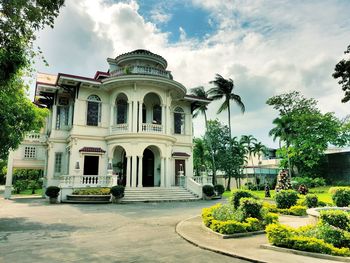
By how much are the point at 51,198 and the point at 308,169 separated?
34.1 metres

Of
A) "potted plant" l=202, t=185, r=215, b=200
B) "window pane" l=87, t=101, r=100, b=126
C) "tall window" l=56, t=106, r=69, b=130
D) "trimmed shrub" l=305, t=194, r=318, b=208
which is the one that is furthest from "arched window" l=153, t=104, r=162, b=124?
"trimmed shrub" l=305, t=194, r=318, b=208

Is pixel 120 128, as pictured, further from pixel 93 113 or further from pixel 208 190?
pixel 208 190

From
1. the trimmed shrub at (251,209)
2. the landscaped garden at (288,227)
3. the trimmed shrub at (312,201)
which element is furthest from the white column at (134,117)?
the trimmed shrub at (251,209)

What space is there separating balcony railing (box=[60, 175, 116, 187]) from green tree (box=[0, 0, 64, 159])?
725 centimetres

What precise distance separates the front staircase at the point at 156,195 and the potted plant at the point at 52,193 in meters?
4.51

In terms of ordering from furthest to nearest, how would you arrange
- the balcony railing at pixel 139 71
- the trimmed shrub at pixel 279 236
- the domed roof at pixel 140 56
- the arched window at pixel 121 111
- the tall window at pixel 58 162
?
1. the domed roof at pixel 140 56
2. the arched window at pixel 121 111
3. the tall window at pixel 58 162
4. the balcony railing at pixel 139 71
5. the trimmed shrub at pixel 279 236

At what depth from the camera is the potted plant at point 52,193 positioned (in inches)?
732

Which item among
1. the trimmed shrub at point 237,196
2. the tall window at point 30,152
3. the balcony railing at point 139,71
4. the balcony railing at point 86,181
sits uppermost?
the balcony railing at point 139,71

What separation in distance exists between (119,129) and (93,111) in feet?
9.19

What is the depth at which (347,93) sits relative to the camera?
76.8 feet

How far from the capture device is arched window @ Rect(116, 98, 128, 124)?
79.3ft

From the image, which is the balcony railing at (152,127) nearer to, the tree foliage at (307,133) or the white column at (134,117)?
the white column at (134,117)

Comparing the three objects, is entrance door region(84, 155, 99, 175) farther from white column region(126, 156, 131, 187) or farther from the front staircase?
the front staircase

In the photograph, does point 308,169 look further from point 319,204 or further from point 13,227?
point 13,227
